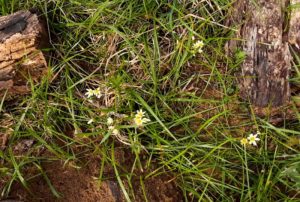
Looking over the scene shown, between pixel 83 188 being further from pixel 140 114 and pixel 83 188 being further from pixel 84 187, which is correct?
pixel 140 114

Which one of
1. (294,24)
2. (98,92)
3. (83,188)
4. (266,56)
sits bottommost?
(83,188)

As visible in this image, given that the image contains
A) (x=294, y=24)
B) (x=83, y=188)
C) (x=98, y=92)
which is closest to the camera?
(x=83, y=188)

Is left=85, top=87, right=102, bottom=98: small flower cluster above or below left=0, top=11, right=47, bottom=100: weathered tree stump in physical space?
below

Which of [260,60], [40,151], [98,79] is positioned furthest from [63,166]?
[260,60]

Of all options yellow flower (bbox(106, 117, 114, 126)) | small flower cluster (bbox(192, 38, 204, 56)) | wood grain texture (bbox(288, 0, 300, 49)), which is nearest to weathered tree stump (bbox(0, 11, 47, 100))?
yellow flower (bbox(106, 117, 114, 126))

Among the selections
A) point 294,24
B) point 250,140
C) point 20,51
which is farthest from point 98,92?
point 294,24

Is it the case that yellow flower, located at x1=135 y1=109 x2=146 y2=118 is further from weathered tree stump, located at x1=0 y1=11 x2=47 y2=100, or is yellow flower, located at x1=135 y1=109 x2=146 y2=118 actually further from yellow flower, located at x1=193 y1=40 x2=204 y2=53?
weathered tree stump, located at x1=0 y1=11 x2=47 y2=100

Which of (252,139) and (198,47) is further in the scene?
(198,47)
